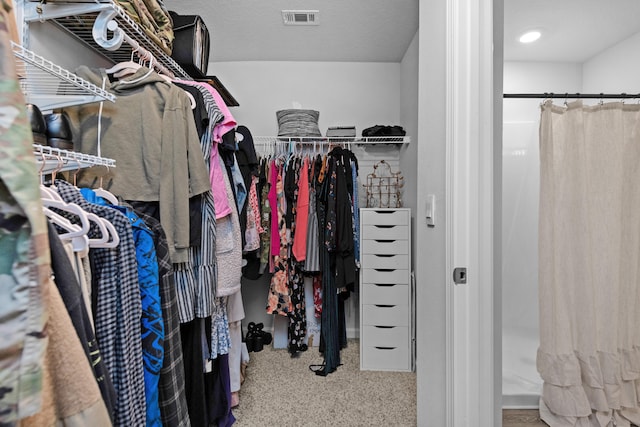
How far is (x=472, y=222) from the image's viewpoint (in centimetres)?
96

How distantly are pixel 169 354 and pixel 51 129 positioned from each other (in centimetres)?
69

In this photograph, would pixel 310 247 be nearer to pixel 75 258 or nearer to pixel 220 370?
pixel 220 370

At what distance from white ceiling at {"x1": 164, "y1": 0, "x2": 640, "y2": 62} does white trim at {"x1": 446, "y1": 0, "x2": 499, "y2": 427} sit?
1.20 metres

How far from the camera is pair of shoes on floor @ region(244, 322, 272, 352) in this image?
249 centimetres

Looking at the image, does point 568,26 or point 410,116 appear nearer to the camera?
point 568,26

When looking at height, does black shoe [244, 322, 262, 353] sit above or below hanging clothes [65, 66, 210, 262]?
below

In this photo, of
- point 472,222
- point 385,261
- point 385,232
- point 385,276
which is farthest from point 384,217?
point 472,222

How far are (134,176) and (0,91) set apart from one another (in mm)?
865

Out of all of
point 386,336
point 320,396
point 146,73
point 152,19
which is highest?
point 152,19

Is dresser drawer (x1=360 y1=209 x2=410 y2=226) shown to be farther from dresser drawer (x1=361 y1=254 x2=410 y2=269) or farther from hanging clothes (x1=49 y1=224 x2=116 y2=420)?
hanging clothes (x1=49 y1=224 x2=116 y2=420)

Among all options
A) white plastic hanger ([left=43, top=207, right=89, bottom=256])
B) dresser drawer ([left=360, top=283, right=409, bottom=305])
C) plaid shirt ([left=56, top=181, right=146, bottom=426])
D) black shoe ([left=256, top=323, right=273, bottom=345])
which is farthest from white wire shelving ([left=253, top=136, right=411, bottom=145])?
white plastic hanger ([left=43, top=207, right=89, bottom=256])

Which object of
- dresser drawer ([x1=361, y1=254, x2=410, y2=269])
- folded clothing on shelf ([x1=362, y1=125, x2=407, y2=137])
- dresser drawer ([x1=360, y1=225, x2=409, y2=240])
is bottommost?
dresser drawer ([x1=361, y1=254, x2=410, y2=269])

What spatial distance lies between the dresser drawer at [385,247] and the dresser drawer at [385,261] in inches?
1.1

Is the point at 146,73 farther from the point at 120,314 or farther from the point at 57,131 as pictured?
the point at 120,314
